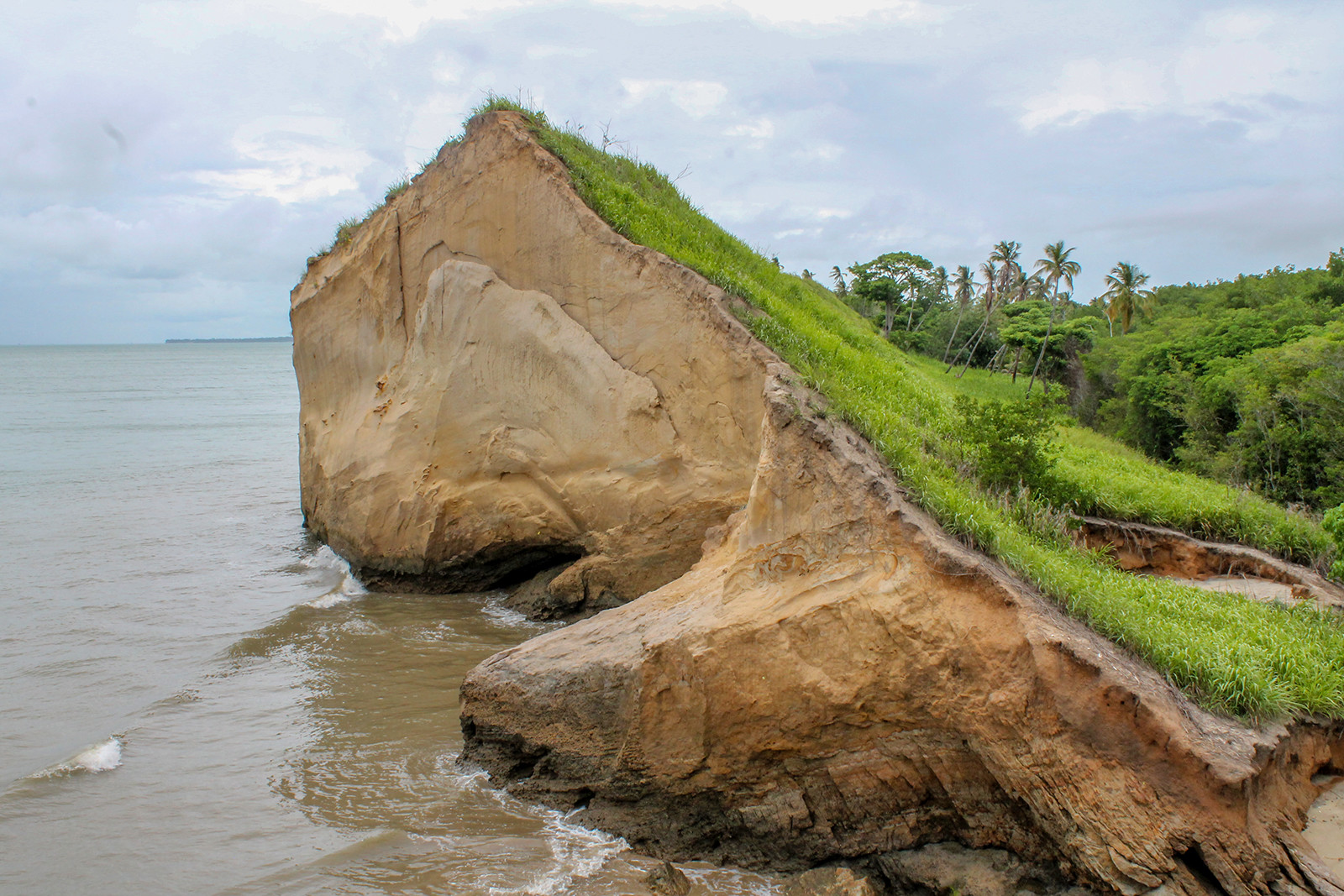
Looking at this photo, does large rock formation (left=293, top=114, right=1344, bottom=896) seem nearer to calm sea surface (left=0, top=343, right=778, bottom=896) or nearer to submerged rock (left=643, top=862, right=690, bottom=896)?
submerged rock (left=643, top=862, right=690, bottom=896)

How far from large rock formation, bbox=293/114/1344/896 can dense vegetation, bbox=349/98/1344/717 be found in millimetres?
285

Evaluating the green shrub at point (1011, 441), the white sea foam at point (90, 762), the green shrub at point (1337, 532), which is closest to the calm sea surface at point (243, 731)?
the white sea foam at point (90, 762)

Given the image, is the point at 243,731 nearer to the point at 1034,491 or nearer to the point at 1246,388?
the point at 1034,491

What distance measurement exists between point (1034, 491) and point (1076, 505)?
0.74m

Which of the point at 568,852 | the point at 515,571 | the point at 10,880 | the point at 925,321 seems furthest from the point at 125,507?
the point at 925,321

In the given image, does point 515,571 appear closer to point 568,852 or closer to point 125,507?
point 568,852

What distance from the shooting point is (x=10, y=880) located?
222 inches

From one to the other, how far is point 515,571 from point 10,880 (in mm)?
6225

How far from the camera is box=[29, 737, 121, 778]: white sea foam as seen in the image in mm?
6941

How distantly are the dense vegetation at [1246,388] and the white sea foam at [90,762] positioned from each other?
16.0 m

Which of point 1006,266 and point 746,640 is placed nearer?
point 746,640

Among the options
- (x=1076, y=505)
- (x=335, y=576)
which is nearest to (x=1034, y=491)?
(x=1076, y=505)

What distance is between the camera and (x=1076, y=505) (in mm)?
9273

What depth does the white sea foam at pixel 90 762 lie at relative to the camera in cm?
694
